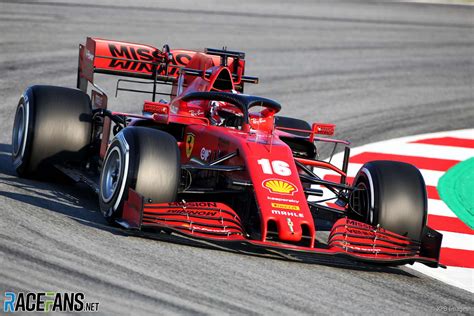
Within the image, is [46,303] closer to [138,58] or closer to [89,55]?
[89,55]

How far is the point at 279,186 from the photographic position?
313 inches

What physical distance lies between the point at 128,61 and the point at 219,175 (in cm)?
293

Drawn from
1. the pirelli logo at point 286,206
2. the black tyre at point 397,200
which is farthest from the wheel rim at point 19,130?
the black tyre at point 397,200

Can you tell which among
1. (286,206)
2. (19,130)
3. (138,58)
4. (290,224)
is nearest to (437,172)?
(138,58)

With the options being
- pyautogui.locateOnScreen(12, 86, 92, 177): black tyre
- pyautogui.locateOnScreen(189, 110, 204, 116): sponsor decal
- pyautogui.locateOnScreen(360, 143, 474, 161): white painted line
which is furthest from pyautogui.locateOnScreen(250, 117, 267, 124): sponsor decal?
pyautogui.locateOnScreen(360, 143, 474, 161): white painted line

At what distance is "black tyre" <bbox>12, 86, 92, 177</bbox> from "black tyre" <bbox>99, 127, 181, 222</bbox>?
159 cm

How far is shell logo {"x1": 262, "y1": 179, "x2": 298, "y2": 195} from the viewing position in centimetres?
789

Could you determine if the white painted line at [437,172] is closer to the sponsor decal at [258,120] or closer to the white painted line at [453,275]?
the white painted line at [453,275]

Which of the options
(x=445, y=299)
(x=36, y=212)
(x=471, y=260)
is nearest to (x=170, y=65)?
(x=36, y=212)

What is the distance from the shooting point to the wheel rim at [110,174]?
8327 mm

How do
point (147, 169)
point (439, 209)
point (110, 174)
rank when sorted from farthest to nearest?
point (439, 209)
point (110, 174)
point (147, 169)

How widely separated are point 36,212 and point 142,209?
44.3 inches

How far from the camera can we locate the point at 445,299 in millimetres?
7492

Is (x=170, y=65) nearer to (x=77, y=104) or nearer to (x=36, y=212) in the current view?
(x=77, y=104)
